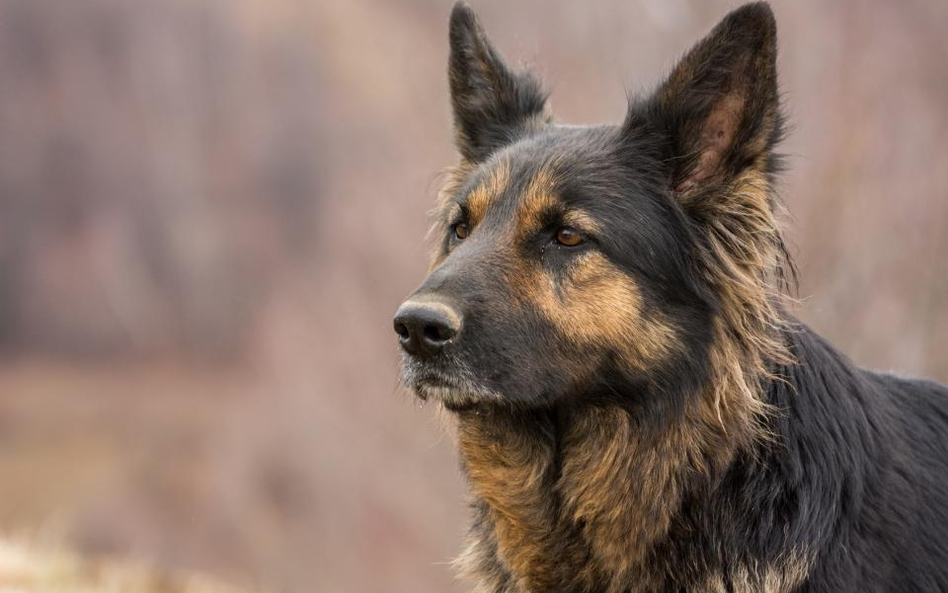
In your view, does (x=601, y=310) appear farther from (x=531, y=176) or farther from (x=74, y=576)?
(x=74, y=576)

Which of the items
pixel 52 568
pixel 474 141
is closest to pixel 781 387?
pixel 474 141

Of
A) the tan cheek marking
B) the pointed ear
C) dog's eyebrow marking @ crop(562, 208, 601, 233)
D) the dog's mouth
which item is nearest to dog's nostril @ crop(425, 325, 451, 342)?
the dog's mouth

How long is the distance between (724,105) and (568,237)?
0.78 m

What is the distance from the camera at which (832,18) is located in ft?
65.2

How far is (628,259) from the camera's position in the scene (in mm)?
4344

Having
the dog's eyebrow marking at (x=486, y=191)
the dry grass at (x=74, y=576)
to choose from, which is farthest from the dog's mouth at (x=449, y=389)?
the dry grass at (x=74, y=576)

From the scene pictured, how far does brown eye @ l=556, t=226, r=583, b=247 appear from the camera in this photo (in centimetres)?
439

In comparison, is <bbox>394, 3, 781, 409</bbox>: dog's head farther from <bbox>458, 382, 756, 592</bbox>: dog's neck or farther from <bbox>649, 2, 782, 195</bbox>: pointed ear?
<bbox>458, 382, 756, 592</bbox>: dog's neck

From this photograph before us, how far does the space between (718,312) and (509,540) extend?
4.15 feet

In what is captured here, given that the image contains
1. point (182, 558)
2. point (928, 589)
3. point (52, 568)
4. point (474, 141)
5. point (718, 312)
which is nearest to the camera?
point (928, 589)

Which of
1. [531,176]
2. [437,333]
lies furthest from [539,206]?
[437,333]

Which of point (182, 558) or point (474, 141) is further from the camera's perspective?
point (182, 558)

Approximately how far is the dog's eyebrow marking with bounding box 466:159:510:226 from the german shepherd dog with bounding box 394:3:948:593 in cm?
10

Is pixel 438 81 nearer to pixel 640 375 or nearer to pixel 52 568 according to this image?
pixel 52 568
